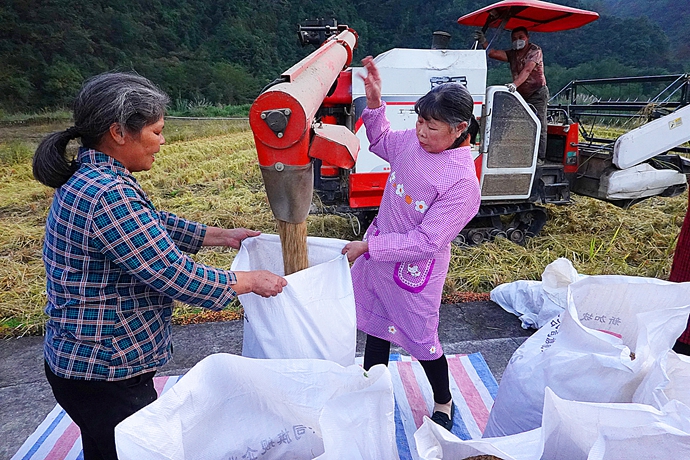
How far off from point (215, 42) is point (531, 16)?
16.0 metres

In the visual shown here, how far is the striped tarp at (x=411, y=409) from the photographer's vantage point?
1936mm

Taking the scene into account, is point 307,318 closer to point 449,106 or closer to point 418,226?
point 418,226

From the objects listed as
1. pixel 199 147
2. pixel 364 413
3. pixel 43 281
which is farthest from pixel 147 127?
pixel 199 147

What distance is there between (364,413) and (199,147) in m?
8.93

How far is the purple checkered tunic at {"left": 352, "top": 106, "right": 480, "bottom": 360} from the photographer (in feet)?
5.18

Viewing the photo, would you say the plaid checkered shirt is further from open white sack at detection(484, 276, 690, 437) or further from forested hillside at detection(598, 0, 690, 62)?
forested hillside at detection(598, 0, 690, 62)

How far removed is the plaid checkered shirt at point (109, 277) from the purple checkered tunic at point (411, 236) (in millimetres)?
672

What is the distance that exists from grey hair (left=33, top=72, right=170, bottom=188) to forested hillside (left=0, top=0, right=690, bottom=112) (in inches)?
254

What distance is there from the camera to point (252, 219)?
5.18 meters

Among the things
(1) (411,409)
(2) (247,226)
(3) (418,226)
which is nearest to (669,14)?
(2) (247,226)

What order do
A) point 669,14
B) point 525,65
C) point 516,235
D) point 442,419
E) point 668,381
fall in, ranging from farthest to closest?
point 669,14
point 516,235
point 525,65
point 442,419
point 668,381

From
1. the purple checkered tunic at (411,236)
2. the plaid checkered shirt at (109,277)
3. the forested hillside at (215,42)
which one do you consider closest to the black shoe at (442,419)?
the purple checkered tunic at (411,236)

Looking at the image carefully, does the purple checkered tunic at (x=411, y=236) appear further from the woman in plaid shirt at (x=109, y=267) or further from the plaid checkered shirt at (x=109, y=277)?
the plaid checkered shirt at (x=109, y=277)

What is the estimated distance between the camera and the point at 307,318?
1.35 meters
